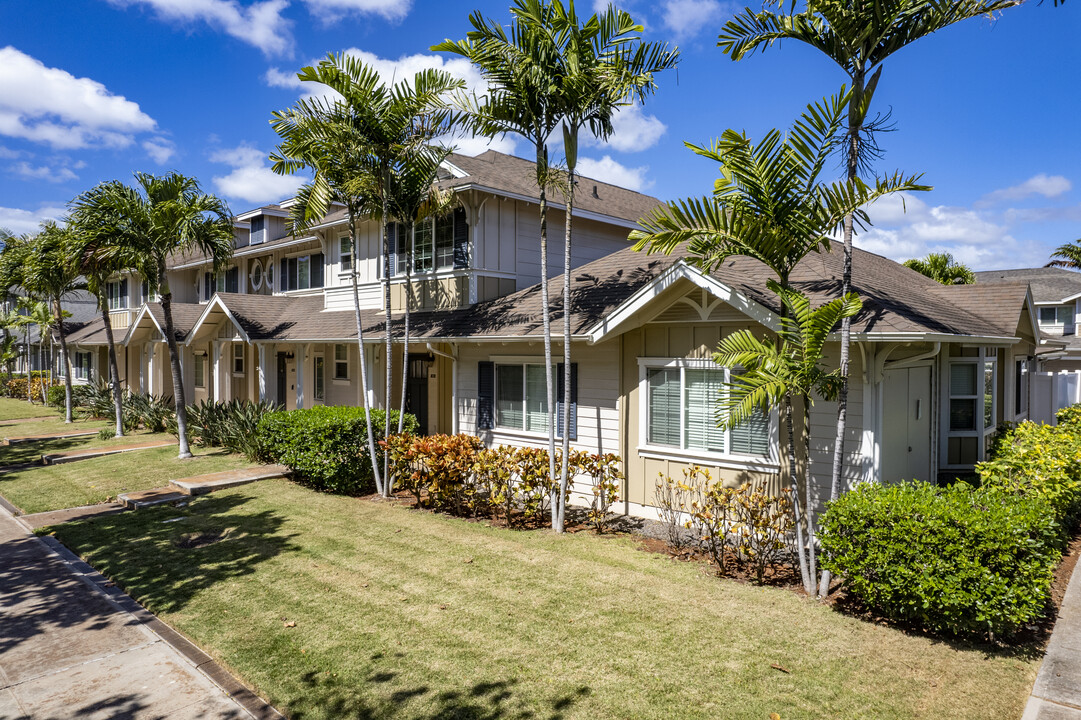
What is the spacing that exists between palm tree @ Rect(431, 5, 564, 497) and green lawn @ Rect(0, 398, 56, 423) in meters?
27.3

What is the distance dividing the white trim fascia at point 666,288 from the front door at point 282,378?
13990 millimetres

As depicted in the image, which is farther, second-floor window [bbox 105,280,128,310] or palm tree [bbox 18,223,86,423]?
second-floor window [bbox 105,280,128,310]

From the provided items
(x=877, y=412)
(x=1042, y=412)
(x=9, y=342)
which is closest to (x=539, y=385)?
(x=877, y=412)

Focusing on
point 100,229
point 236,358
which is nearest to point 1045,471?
point 100,229

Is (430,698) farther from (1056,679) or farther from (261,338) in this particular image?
(261,338)

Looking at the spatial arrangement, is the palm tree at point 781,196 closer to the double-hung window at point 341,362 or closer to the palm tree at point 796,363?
the palm tree at point 796,363

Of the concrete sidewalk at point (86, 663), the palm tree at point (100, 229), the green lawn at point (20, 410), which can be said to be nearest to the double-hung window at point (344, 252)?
the palm tree at point (100, 229)

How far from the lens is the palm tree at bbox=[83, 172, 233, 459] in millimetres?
15281

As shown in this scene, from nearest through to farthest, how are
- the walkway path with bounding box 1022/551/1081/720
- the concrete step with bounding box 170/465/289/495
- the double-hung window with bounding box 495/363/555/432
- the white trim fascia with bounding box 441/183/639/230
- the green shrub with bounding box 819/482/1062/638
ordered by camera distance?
the walkway path with bounding box 1022/551/1081/720 → the green shrub with bounding box 819/482/1062/638 → the double-hung window with bounding box 495/363/555/432 → the concrete step with bounding box 170/465/289/495 → the white trim fascia with bounding box 441/183/639/230

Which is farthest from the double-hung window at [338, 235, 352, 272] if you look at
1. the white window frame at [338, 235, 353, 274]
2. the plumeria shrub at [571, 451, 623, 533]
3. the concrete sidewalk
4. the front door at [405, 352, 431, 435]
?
the concrete sidewalk

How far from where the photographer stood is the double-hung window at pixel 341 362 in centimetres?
1850

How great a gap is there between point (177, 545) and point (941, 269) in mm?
25575

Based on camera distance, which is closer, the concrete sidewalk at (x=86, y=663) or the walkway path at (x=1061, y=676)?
the walkway path at (x=1061, y=676)

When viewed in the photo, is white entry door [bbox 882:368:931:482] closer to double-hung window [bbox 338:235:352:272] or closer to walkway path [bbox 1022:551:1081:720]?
walkway path [bbox 1022:551:1081:720]
